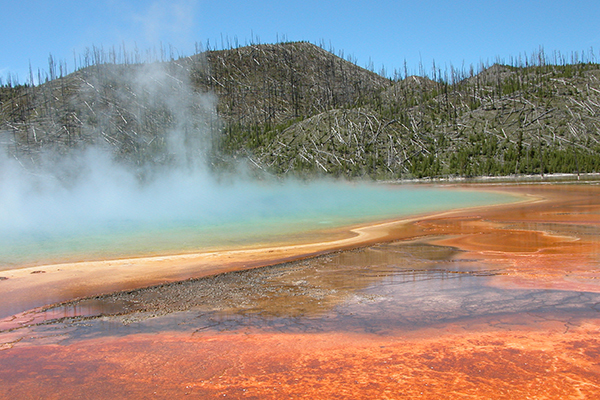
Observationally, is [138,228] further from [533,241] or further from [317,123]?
[317,123]

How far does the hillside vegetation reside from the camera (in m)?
58.6

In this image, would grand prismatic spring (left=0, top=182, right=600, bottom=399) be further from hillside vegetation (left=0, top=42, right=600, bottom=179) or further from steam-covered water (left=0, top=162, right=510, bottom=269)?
hillside vegetation (left=0, top=42, right=600, bottom=179)

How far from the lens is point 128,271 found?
10.2 meters

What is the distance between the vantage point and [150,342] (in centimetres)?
551

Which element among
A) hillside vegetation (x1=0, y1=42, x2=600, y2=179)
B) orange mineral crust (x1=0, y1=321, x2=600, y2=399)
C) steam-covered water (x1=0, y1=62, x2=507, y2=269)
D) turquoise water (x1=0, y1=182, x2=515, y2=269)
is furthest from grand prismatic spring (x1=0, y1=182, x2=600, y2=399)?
hillside vegetation (x1=0, y1=42, x2=600, y2=179)

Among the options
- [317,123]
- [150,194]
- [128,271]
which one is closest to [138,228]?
[128,271]

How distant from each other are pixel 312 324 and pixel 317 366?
1.30m

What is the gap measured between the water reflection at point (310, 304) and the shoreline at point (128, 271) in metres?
0.77

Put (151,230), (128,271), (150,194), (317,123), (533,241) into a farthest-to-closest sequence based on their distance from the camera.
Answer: (317,123) → (150,194) → (151,230) → (533,241) → (128,271)

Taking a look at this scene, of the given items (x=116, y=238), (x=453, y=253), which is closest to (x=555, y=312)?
(x=453, y=253)

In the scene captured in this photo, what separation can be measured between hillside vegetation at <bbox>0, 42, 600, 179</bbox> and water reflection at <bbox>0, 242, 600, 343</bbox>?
167 feet

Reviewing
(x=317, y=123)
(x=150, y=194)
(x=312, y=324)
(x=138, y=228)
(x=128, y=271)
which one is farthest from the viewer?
(x=317, y=123)

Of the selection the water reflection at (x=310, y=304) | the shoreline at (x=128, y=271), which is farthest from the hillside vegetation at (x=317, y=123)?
the water reflection at (x=310, y=304)

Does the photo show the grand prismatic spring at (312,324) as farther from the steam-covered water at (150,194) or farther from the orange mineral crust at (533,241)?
the steam-covered water at (150,194)
